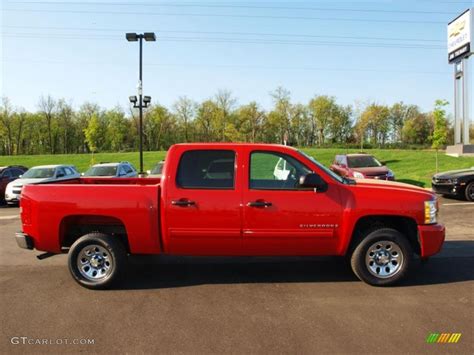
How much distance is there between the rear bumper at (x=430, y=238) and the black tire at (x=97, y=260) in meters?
3.82

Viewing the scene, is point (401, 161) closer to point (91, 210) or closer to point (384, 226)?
point (384, 226)

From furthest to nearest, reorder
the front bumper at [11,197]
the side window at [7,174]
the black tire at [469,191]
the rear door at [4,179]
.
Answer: the side window at [7,174]
the rear door at [4,179]
the front bumper at [11,197]
the black tire at [469,191]

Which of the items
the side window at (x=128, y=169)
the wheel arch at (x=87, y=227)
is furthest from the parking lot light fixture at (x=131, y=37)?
the wheel arch at (x=87, y=227)

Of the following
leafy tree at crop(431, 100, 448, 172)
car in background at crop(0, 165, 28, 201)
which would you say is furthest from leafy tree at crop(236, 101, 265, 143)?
car in background at crop(0, 165, 28, 201)

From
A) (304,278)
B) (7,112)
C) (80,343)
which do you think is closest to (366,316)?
(304,278)

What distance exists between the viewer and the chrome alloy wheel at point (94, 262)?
212 inches

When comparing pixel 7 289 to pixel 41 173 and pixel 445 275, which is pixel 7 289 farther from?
pixel 41 173

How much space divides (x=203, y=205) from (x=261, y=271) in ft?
5.25

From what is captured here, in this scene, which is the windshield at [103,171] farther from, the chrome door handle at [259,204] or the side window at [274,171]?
the chrome door handle at [259,204]

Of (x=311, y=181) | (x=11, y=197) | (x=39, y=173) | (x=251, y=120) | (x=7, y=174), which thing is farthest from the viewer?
(x=251, y=120)

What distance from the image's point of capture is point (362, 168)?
17000 mm

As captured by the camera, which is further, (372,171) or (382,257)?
(372,171)

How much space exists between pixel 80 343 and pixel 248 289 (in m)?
2.17

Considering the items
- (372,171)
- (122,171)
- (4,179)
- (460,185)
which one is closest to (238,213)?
(460,185)
